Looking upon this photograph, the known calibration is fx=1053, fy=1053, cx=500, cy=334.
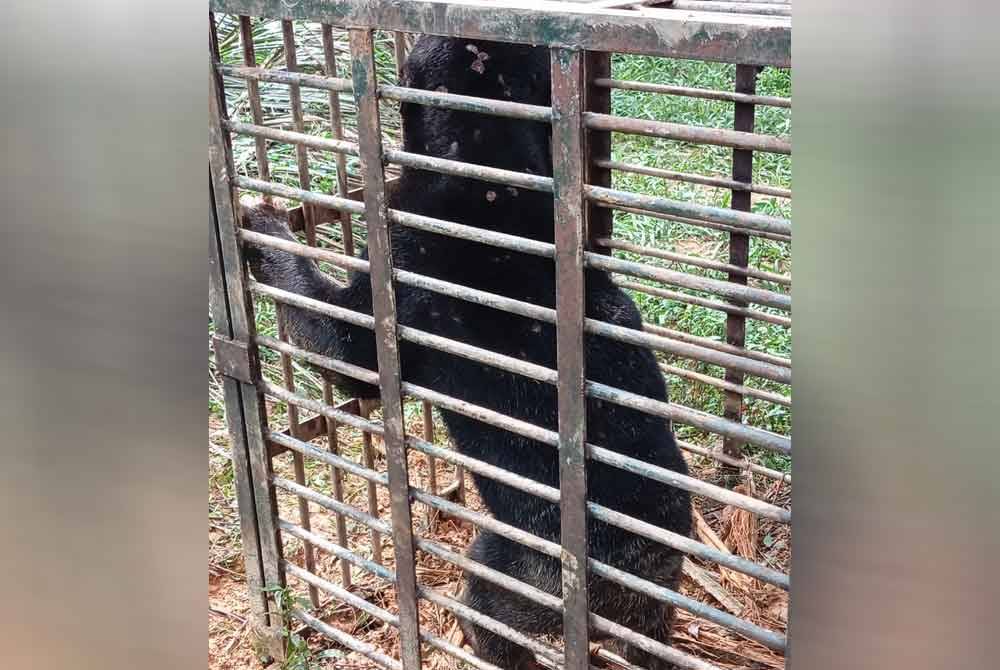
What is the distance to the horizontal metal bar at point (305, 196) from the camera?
2.79 meters

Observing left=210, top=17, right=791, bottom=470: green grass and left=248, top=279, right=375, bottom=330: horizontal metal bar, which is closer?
left=248, top=279, right=375, bottom=330: horizontal metal bar

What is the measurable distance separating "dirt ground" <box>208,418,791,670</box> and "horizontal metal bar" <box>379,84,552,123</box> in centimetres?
177

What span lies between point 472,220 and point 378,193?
0.85 m

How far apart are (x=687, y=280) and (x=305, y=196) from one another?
1177mm

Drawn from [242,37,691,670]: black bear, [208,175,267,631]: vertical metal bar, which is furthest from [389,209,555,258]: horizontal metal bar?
[208,175,267,631]: vertical metal bar

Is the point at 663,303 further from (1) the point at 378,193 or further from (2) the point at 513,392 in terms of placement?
(1) the point at 378,193

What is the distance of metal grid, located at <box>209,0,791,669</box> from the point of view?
2.06 meters

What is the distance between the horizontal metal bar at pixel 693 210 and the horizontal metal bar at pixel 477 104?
189mm

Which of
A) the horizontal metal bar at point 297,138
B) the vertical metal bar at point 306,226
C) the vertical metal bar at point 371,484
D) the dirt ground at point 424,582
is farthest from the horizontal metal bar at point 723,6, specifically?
the dirt ground at point 424,582

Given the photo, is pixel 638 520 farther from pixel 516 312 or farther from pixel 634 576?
pixel 516 312

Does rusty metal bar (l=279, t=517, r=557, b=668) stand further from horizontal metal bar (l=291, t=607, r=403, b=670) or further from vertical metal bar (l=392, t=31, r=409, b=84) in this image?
vertical metal bar (l=392, t=31, r=409, b=84)

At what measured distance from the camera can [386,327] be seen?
281 centimetres

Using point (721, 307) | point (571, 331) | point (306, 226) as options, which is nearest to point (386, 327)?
point (571, 331)
